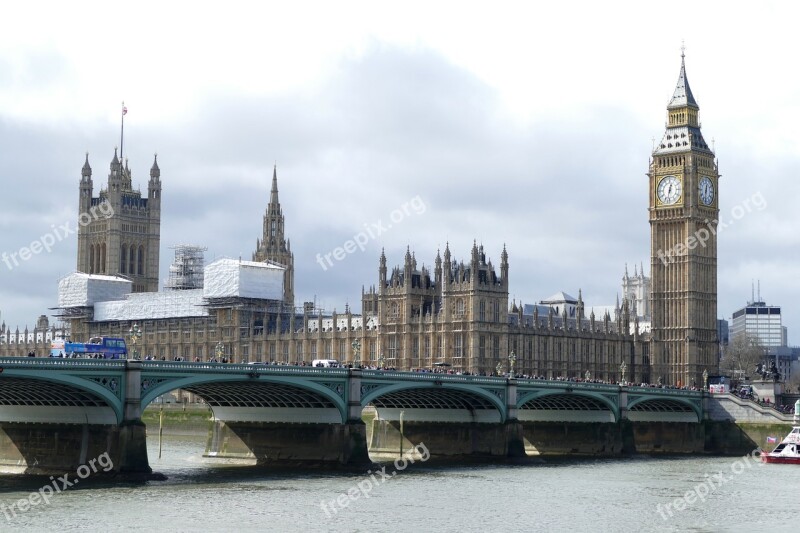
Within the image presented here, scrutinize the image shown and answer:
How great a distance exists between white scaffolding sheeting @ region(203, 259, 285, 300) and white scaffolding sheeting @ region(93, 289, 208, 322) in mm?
6318

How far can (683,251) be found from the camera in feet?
509

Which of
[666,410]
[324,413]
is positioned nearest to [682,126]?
[666,410]

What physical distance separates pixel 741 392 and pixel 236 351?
62.4 metres

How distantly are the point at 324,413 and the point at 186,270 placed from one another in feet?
376

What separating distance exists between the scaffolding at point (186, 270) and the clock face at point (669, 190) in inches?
2651

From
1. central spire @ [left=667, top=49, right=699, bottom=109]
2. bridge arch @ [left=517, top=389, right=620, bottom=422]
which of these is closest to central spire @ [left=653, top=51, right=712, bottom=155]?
central spire @ [left=667, top=49, right=699, bottom=109]

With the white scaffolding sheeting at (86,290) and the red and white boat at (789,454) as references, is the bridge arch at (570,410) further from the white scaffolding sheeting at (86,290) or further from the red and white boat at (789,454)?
the white scaffolding sheeting at (86,290)

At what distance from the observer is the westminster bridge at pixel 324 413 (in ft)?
234

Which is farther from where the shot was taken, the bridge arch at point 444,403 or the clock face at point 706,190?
the clock face at point 706,190

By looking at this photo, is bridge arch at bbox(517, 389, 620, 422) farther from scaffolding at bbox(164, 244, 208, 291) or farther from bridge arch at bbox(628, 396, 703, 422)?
scaffolding at bbox(164, 244, 208, 291)

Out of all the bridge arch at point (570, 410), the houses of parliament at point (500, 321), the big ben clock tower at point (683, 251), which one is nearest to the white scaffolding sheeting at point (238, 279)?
the houses of parliament at point (500, 321)

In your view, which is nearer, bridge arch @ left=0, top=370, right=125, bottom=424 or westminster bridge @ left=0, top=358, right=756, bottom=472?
bridge arch @ left=0, top=370, right=125, bottom=424

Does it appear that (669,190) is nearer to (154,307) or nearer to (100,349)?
(154,307)

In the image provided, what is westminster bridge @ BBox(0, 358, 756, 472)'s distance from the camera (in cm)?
7138
